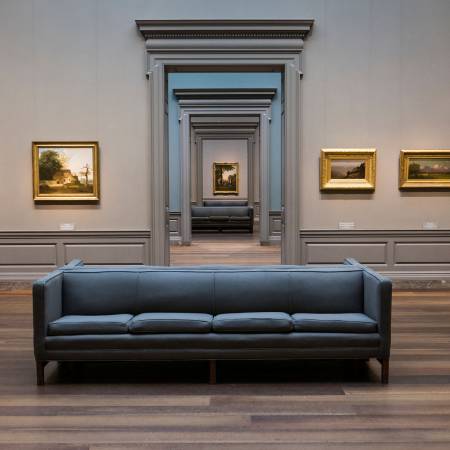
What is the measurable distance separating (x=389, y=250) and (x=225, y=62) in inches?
178

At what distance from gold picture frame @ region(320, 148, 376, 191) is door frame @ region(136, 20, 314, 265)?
1.72ft

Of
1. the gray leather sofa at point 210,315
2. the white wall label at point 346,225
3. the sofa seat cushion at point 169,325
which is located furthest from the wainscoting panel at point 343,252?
the sofa seat cushion at point 169,325

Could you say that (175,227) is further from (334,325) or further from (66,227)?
(334,325)

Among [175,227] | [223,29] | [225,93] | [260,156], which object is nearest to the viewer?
[223,29]

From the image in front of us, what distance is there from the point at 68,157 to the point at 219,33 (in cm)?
350

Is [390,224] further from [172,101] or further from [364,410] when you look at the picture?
[172,101]

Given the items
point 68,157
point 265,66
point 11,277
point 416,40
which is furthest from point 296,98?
point 11,277

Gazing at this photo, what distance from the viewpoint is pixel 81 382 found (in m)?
5.34

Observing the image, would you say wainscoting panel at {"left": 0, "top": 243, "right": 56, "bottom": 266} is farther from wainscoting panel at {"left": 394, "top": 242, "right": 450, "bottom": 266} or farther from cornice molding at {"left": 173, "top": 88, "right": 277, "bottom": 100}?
cornice molding at {"left": 173, "top": 88, "right": 277, "bottom": 100}

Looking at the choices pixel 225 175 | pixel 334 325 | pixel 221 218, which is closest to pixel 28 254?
pixel 334 325

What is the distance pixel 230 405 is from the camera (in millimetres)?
4742

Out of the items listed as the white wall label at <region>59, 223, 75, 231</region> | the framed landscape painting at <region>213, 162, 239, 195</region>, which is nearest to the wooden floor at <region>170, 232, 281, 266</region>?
the white wall label at <region>59, 223, 75, 231</region>

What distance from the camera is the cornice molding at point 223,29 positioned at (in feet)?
32.2

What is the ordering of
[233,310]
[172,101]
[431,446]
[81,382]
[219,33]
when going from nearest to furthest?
1. [431,446]
2. [81,382]
3. [233,310]
4. [219,33]
5. [172,101]
